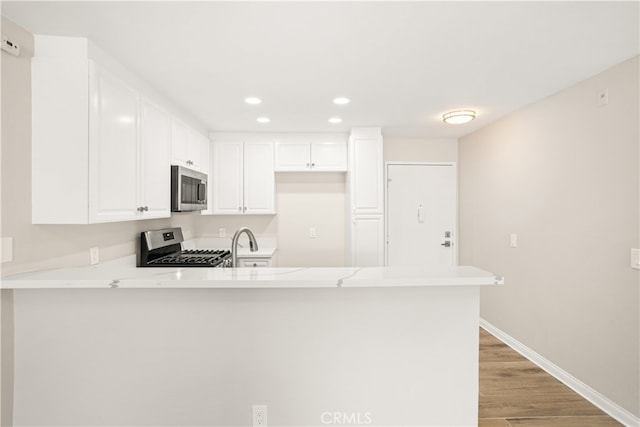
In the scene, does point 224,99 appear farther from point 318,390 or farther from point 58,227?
point 318,390

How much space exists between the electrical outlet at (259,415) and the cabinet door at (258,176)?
2.76m

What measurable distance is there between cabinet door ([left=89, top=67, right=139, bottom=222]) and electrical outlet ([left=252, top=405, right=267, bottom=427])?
54.2 inches

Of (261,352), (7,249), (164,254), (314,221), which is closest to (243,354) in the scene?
(261,352)

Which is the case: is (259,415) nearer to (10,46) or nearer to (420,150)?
(10,46)

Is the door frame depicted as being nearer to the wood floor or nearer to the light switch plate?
the wood floor

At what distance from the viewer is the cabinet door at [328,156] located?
4.12 metres

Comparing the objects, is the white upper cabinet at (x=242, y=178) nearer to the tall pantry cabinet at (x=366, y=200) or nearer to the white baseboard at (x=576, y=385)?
the tall pantry cabinet at (x=366, y=200)

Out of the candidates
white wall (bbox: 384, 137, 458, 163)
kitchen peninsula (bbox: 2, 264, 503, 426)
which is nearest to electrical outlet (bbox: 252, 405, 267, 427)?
kitchen peninsula (bbox: 2, 264, 503, 426)

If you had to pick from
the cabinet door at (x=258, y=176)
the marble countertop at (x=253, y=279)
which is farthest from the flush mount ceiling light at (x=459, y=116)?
the marble countertop at (x=253, y=279)

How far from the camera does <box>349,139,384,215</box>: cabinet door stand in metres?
3.92

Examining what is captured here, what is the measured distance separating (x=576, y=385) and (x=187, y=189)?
373 centimetres

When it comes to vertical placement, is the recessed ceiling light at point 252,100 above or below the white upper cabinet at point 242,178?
above

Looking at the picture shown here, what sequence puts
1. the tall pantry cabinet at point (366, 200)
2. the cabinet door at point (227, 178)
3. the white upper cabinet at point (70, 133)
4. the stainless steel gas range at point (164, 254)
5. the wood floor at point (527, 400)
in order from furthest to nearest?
the cabinet door at point (227, 178) → the tall pantry cabinet at point (366, 200) → the stainless steel gas range at point (164, 254) → the wood floor at point (527, 400) → the white upper cabinet at point (70, 133)

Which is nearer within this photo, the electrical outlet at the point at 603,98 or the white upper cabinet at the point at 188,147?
the electrical outlet at the point at 603,98
